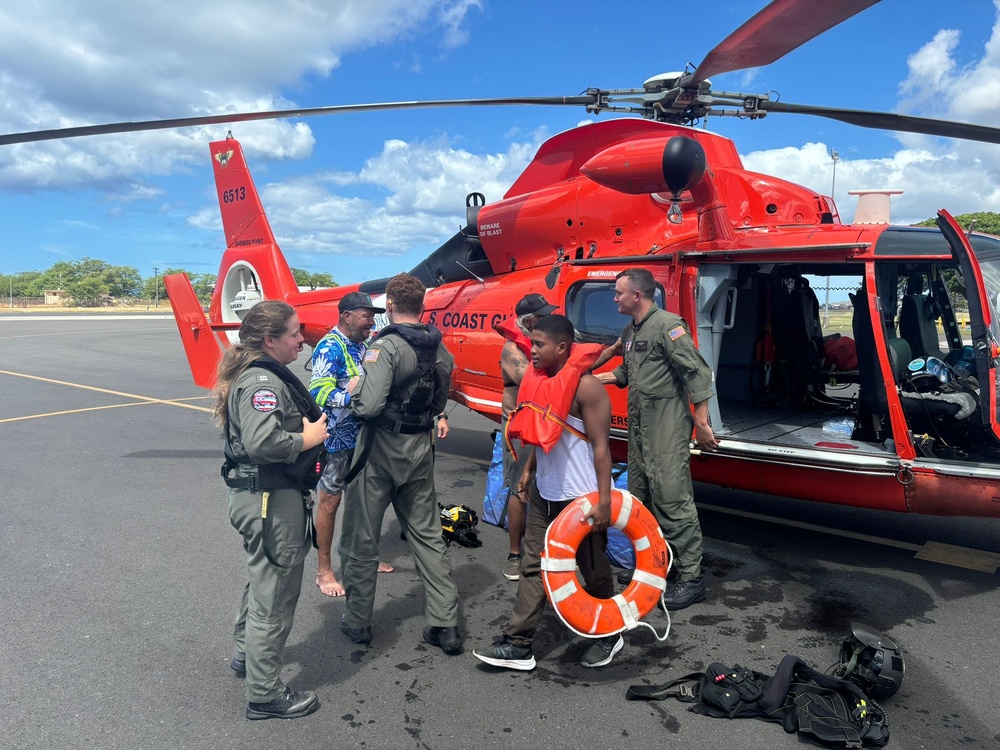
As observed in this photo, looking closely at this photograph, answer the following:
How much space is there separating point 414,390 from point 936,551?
4.10m

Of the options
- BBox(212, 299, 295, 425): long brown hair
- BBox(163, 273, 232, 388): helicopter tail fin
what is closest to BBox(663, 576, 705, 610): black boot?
BBox(212, 299, 295, 425): long brown hair

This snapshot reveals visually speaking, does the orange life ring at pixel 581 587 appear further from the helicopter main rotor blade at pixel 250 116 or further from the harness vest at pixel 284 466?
the helicopter main rotor blade at pixel 250 116

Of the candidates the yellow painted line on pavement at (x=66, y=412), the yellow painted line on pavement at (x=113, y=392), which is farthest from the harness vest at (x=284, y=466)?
the yellow painted line on pavement at (x=66, y=412)

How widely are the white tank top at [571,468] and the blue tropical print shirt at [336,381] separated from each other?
1.21m

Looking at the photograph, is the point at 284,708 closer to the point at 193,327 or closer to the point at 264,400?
the point at 264,400

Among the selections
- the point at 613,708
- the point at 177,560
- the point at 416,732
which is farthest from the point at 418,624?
the point at 177,560

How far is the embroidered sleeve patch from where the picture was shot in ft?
9.25

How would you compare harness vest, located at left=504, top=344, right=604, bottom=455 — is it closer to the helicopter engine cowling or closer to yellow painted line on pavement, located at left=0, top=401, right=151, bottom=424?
the helicopter engine cowling

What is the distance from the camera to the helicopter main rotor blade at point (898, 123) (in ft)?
14.9

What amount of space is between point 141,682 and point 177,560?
5.42 ft

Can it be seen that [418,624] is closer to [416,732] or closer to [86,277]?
[416,732]

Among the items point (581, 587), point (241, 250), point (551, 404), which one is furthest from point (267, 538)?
point (241, 250)

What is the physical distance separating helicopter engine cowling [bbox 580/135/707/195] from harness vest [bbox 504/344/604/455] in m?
1.92

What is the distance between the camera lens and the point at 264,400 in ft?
9.29
